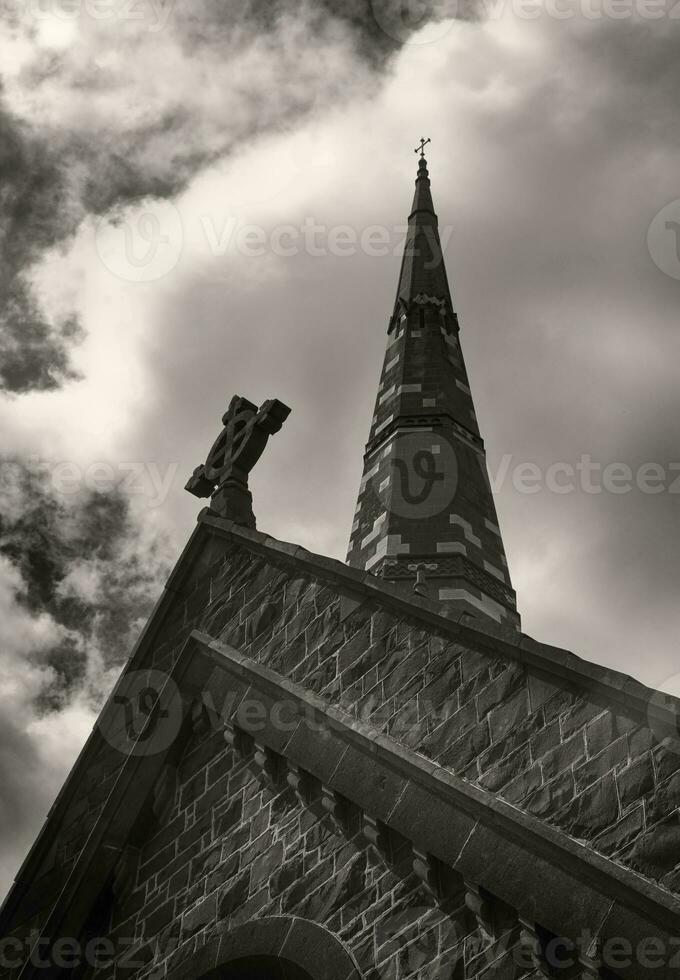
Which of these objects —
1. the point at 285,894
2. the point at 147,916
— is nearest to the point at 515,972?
the point at 285,894

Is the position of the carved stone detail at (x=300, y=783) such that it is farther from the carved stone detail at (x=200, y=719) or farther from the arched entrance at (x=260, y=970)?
the carved stone detail at (x=200, y=719)

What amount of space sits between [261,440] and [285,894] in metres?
4.78

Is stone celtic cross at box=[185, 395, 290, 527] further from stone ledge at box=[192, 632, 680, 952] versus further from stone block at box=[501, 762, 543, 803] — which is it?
stone block at box=[501, 762, 543, 803]

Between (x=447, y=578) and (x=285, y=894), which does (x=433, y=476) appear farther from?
(x=285, y=894)

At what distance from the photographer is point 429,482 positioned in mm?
16828

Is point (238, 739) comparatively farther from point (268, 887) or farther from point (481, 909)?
point (481, 909)

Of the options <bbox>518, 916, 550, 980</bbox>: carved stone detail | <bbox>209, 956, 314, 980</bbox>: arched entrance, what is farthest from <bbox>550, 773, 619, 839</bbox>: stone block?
<bbox>209, 956, 314, 980</bbox>: arched entrance

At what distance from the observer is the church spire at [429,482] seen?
1497cm

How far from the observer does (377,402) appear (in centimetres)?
1922

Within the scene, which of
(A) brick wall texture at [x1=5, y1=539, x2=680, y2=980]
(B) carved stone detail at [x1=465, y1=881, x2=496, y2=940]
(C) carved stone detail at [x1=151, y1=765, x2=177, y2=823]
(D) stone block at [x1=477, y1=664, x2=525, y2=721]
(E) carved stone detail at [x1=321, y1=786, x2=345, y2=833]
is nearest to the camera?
(A) brick wall texture at [x1=5, y1=539, x2=680, y2=980]
